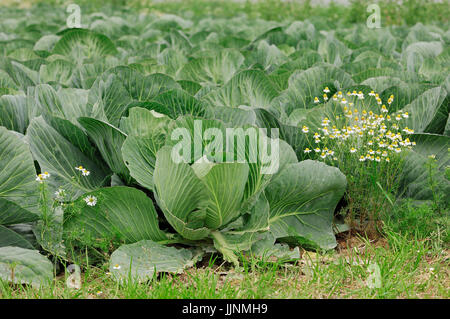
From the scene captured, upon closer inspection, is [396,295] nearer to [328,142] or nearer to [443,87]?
[328,142]

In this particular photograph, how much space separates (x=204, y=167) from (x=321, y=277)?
727mm

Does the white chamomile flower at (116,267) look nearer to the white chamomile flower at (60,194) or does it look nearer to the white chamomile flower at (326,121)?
the white chamomile flower at (60,194)

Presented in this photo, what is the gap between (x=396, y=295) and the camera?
2477 millimetres

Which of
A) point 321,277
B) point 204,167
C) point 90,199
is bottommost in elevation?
point 321,277

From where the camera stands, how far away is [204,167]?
2578 mm

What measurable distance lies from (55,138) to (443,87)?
227cm

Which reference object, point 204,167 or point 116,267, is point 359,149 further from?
point 116,267

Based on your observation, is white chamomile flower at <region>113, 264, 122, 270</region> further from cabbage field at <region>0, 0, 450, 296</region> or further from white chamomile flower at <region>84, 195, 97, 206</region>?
white chamomile flower at <region>84, 195, 97, 206</region>

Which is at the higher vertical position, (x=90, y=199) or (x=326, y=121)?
(x=326, y=121)

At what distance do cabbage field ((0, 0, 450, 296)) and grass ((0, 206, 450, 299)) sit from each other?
7cm

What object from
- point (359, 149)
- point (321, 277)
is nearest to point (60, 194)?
point (321, 277)

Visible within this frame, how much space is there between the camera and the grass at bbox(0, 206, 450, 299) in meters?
2.47
